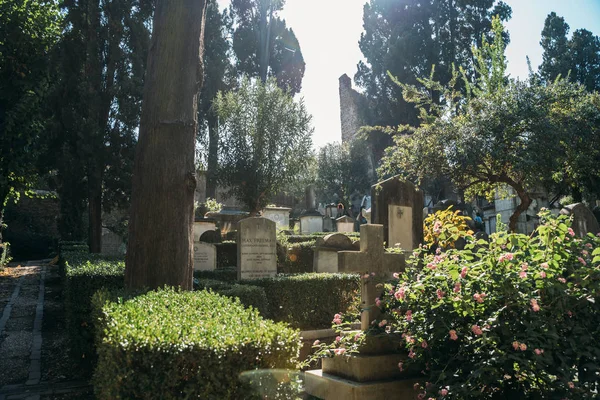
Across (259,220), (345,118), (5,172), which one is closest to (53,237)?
(5,172)

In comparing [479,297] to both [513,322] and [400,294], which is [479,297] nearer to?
[513,322]

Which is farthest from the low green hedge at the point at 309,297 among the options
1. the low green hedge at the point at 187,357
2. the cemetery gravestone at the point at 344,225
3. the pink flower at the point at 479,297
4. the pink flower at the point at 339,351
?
the cemetery gravestone at the point at 344,225

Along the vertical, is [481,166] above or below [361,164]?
below

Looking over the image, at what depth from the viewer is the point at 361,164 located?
37344 mm

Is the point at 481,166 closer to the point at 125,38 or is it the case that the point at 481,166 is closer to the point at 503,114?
the point at 503,114

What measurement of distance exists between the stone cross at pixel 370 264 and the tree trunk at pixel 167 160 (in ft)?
6.13

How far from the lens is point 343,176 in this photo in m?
36.8

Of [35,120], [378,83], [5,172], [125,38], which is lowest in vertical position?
[5,172]

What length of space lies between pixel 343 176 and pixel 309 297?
95.4 ft

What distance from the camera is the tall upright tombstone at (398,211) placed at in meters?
8.54

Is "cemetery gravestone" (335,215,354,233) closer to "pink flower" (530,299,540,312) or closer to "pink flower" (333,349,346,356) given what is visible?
"pink flower" (333,349,346,356)

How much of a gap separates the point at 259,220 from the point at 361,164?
1116 inches

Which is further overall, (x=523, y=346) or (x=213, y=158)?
(x=213, y=158)

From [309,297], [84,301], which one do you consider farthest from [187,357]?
[309,297]
